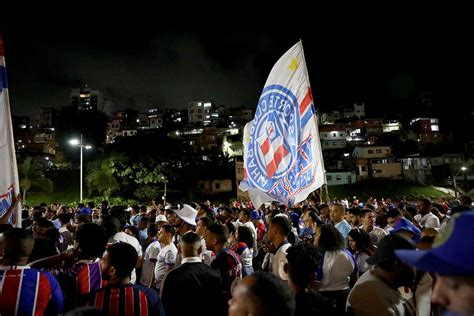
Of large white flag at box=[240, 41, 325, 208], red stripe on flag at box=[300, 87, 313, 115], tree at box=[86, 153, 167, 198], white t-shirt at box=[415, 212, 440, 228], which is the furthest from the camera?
tree at box=[86, 153, 167, 198]

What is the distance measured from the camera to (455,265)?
4.80ft

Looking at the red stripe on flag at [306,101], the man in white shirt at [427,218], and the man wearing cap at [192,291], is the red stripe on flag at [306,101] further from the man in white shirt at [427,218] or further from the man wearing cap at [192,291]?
the man wearing cap at [192,291]

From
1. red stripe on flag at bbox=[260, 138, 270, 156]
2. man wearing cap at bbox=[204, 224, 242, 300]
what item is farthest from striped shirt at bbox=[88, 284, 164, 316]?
red stripe on flag at bbox=[260, 138, 270, 156]

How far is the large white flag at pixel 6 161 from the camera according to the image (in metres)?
4.68

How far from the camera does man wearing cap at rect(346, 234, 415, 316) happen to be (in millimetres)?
2971

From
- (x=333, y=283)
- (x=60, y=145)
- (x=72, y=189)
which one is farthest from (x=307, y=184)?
(x=60, y=145)

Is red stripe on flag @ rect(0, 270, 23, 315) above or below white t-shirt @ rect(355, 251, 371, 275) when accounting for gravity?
above

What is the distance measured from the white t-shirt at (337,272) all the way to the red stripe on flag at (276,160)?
3317 mm

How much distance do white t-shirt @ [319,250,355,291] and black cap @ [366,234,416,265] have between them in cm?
161

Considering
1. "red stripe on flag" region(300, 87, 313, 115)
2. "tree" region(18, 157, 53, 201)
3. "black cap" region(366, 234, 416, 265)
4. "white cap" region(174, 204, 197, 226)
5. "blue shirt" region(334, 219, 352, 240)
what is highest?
"tree" region(18, 157, 53, 201)

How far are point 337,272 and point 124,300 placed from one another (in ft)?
9.55

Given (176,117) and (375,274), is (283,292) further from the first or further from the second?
(176,117)

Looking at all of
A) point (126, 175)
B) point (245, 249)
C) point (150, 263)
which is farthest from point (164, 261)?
point (126, 175)

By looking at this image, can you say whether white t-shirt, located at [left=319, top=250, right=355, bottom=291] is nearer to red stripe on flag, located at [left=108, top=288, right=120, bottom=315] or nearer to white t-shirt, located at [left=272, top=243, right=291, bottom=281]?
white t-shirt, located at [left=272, top=243, right=291, bottom=281]
